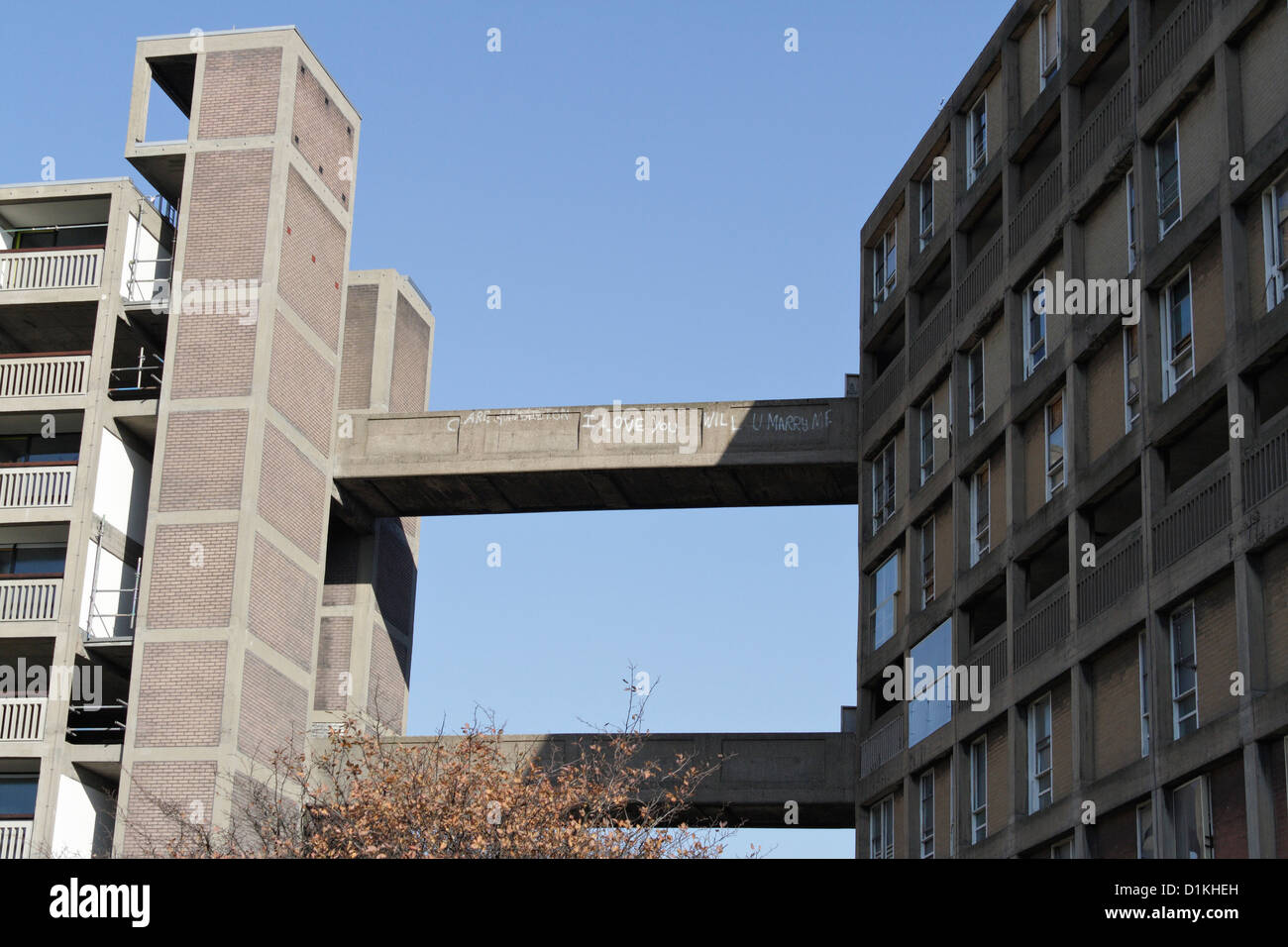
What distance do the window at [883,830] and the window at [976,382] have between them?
30.3 feet

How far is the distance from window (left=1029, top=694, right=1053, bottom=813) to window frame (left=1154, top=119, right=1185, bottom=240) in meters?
8.93

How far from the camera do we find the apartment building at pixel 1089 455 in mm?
26234

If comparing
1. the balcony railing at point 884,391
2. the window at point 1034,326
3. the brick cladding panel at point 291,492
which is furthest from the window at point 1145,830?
the brick cladding panel at point 291,492

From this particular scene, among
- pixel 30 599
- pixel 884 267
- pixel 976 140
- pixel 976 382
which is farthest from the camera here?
pixel 884 267

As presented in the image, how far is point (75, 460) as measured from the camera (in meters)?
43.2

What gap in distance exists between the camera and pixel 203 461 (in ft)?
138

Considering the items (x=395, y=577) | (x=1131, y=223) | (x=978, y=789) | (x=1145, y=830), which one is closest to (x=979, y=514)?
(x=978, y=789)

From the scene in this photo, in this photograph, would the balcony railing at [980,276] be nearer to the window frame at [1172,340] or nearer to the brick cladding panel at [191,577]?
the window frame at [1172,340]

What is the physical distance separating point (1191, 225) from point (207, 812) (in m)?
24.2

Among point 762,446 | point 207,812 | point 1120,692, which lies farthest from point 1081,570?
point 207,812

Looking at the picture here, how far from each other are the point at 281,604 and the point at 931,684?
626 inches

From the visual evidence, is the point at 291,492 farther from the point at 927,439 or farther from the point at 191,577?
the point at 927,439
